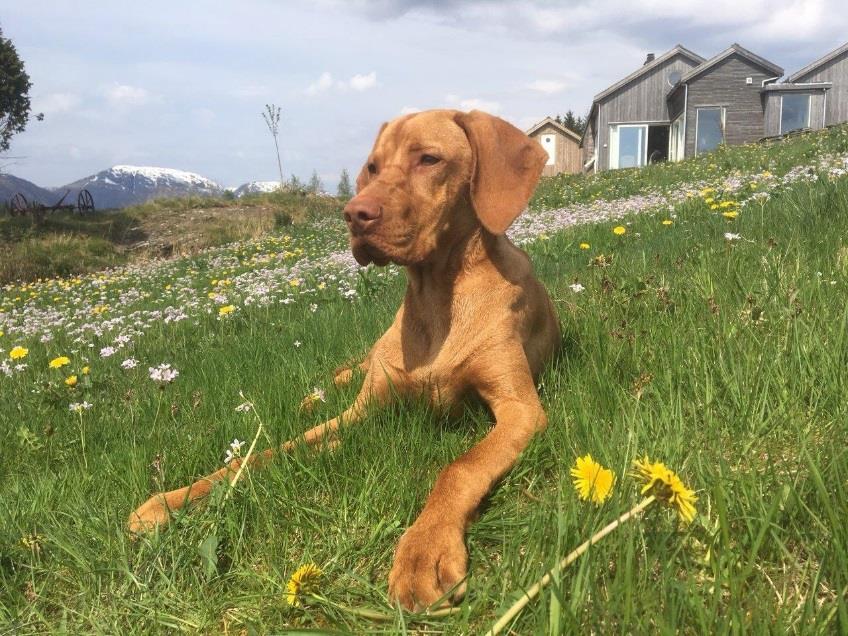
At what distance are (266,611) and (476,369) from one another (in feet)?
4.43

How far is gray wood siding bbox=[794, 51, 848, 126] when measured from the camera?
37969mm

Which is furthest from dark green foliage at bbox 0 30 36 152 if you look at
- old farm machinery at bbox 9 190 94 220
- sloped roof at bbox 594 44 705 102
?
sloped roof at bbox 594 44 705 102

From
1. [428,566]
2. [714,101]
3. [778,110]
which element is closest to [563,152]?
[714,101]

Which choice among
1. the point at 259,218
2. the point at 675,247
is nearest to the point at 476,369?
the point at 675,247

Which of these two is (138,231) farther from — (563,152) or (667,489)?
(563,152)

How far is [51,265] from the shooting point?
1909cm

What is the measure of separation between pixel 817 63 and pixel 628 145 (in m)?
13.7

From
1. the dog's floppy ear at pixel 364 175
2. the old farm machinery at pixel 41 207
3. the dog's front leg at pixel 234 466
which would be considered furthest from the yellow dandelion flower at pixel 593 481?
the old farm machinery at pixel 41 207

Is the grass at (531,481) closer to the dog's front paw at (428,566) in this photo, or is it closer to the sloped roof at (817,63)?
the dog's front paw at (428,566)

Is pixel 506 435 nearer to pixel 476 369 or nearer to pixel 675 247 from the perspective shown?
pixel 476 369

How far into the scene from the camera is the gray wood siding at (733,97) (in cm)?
3738

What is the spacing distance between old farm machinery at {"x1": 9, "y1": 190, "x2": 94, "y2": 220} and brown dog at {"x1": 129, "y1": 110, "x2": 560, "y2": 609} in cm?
2573

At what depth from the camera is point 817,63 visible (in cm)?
4116

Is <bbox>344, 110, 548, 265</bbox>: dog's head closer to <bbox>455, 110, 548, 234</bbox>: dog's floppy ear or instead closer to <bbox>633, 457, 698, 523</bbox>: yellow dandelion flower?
<bbox>455, 110, 548, 234</bbox>: dog's floppy ear
